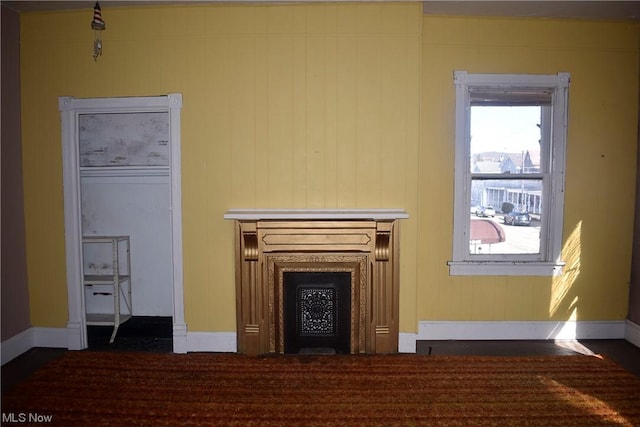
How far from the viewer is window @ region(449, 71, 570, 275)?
330 centimetres

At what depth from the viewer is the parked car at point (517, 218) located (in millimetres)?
3422

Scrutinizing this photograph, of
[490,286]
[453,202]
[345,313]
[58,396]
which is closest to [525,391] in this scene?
[490,286]

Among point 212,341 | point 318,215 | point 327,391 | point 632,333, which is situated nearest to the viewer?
point 327,391

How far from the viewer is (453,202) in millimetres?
3340

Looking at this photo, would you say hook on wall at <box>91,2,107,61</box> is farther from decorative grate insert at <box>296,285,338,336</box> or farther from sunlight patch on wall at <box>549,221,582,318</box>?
sunlight patch on wall at <box>549,221,582,318</box>

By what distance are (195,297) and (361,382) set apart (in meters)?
1.43

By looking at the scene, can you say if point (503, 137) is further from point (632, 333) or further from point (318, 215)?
point (632, 333)

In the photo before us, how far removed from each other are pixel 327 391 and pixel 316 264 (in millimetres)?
886

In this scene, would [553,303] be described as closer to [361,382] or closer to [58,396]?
[361,382]

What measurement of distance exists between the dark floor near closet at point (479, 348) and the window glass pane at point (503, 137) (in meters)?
1.46

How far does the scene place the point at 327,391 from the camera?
252cm

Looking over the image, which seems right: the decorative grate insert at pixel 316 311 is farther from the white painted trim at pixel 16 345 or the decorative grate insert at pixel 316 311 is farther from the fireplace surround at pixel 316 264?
the white painted trim at pixel 16 345

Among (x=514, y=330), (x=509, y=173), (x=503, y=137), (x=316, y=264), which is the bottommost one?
(x=514, y=330)

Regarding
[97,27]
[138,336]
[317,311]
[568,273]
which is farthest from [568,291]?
[97,27]
